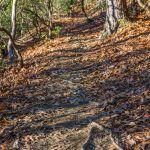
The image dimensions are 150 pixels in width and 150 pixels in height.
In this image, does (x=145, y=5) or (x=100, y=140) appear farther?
(x=145, y=5)

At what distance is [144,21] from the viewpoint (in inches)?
676

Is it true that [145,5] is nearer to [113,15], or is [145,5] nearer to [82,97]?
[113,15]

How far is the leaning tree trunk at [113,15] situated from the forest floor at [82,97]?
44 centimetres

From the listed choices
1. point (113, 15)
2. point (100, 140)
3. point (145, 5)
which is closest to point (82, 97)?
point (100, 140)

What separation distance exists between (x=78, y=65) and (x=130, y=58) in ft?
7.33

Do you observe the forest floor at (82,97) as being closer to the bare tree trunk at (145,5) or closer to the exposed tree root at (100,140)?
the exposed tree root at (100,140)

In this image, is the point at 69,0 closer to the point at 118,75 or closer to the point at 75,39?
the point at 75,39

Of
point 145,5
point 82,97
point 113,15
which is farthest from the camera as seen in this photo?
point 145,5

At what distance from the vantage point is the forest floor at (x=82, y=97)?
26.7ft

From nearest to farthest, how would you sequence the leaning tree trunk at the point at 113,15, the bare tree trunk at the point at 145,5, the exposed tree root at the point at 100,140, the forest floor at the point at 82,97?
1. the exposed tree root at the point at 100,140
2. the forest floor at the point at 82,97
3. the leaning tree trunk at the point at 113,15
4. the bare tree trunk at the point at 145,5

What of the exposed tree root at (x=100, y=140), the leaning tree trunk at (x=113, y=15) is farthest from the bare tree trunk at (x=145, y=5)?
the exposed tree root at (x=100, y=140)

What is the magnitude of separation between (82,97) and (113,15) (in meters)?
7.47

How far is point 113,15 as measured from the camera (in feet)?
57.3

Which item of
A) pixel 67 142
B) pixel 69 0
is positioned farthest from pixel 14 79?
pixel 69 0
